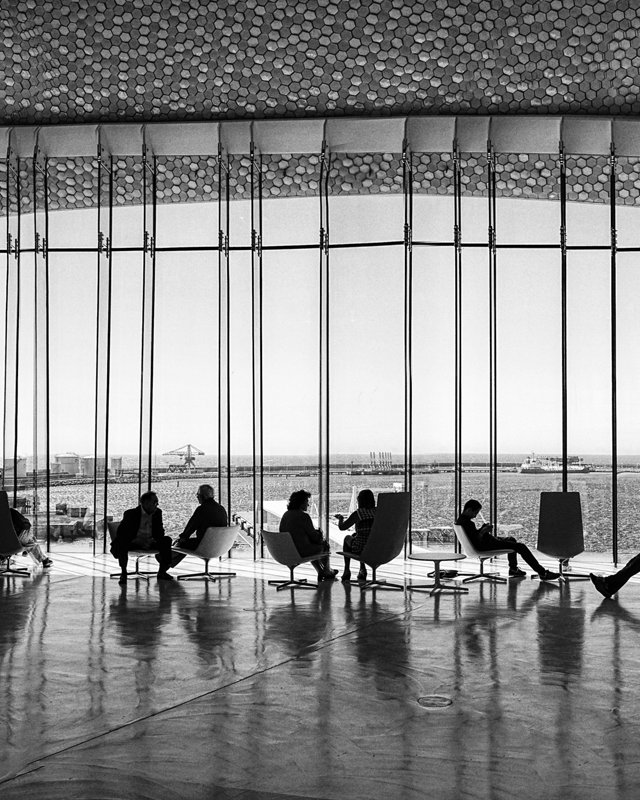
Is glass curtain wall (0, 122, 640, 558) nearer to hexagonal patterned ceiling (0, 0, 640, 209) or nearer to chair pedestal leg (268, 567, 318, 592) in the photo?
hexagonal patterned ceiling (0, 0, 640, 209)

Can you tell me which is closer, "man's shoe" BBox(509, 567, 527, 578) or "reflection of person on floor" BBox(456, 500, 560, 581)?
"reflection of person on floor" BBox(456, 500, 560, 581)

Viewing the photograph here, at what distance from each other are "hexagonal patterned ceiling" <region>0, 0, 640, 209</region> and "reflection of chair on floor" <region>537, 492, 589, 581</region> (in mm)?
4258

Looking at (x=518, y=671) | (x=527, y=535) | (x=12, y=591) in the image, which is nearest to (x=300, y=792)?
(x=518, y=671)

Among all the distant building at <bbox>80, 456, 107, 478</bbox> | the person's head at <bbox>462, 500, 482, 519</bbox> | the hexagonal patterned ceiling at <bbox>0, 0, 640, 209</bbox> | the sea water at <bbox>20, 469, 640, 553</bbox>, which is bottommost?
the sea water at <bbox>20, 469, 640, 553</bbox>

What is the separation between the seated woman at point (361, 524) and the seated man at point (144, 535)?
70.4 inches

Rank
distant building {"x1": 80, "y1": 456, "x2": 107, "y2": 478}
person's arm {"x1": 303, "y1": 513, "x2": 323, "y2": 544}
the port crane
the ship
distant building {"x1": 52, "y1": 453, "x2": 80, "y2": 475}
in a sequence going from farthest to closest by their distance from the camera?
the port crane
the ship
distant building {"x1": 52, "y1": 453, "x2": 80, "y2": 475}
distant building {"x1": 80, "y1": 456, "x2": 107, "y2": 478}
person's arm {"x1": 303, "y1": 513, "x2": 323, "y2": 544}

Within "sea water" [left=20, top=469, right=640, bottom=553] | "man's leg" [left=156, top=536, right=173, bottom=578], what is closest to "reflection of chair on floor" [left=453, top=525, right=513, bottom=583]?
"man's leg" [left=156, top=536, right=173, bottom=578]

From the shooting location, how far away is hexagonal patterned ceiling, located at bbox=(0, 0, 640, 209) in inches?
389

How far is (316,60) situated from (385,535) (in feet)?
18.8

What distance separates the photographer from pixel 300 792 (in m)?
→ 3.08

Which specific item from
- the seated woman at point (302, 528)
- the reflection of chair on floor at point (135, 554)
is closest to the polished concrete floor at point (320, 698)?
the seated woman at point (302, 528)

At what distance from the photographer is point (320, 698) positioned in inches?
169

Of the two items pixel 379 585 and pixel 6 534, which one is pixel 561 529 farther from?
pixel 6 534

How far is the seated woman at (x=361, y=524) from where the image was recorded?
8.38 m
